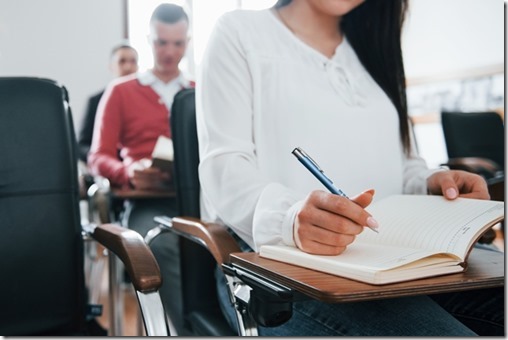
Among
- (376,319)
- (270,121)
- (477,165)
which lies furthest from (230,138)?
(477,165)

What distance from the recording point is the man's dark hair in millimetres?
771

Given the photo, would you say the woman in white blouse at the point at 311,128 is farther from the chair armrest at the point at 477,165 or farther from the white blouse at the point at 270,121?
the chair armrest at the point at 477,165

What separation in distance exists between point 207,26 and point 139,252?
32cm

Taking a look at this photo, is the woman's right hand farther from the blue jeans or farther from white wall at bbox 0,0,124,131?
white wall at bbox 0,0,124,131

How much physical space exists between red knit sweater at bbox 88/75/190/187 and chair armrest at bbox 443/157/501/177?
48 cm

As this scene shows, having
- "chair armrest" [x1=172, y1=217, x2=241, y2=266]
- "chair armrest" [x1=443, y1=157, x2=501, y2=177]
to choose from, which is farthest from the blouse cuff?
"chair armrest" [x1=443, y1=157, x2=501, y2=177]

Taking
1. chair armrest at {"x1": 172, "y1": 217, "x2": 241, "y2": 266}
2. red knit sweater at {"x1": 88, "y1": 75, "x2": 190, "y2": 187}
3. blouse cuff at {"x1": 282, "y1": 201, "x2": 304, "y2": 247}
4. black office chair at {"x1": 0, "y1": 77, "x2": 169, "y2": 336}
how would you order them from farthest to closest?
red knit sweater at {"x1": 88, "y1": 75, "x2": 190, "y2": 187}
black office chair at {"x1": 0, "y1": 77, "x2": 169, "y2": 336}
chair armrest at {"x1": 172, "y1": 217, "x2": 241, "y2": 266}
blouse cuff at {"x1": 282, "y1": 201, "x2": 304, "y2": 247}

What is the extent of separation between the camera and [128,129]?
92cm

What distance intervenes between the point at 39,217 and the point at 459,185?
1.78 ft

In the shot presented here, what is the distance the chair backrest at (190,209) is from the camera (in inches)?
32.4

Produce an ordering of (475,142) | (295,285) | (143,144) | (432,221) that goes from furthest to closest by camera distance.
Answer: (475,142), (143,144), (432,221), (295,285)

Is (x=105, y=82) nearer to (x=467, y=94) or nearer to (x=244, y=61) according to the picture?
(x=244, y=61)

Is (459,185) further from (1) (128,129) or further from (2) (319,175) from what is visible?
(1) (128,129)

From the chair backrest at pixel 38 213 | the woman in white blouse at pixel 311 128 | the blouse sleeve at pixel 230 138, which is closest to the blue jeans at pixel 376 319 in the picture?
the woman in white blouse at pixel 311 128
